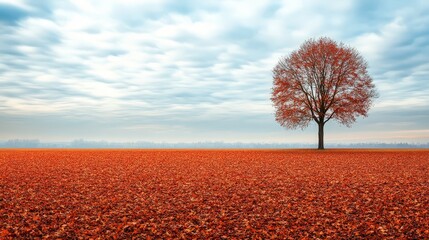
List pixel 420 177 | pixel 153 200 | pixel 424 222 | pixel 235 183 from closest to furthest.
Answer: pixel 424 222 → pixel 153 200 → pixel 235 183 → pixel 420 177

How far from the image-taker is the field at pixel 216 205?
1206cm

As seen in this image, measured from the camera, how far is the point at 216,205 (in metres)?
15.1

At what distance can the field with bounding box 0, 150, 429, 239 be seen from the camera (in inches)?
475

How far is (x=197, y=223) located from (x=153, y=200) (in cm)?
387

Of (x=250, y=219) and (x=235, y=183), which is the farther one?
(x=235, y=183)

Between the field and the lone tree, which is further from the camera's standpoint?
the lone tree

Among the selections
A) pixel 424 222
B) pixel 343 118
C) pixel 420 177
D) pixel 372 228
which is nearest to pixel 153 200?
pixel 372 228

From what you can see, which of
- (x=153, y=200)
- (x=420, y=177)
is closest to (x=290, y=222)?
(x=153, y=200)

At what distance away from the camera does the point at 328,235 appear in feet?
38.1

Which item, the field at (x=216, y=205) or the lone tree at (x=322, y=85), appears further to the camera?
the lone tree at (x=322, y=85)

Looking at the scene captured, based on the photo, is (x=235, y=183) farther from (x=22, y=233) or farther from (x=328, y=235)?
(x=22, y=233)

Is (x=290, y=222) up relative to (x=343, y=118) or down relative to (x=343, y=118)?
down

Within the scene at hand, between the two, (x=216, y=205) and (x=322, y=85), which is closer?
(x=216, y=205)

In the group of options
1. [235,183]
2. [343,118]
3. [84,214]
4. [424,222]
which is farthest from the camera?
[343,118]
